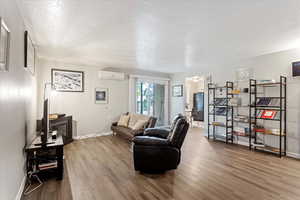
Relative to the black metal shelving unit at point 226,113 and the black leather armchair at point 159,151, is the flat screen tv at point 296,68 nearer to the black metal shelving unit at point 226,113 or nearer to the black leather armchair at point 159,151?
the black metal shelving unit at point 226,113

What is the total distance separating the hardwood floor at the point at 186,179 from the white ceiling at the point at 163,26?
8.09 feet

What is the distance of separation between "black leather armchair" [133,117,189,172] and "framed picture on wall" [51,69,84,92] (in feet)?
11.1

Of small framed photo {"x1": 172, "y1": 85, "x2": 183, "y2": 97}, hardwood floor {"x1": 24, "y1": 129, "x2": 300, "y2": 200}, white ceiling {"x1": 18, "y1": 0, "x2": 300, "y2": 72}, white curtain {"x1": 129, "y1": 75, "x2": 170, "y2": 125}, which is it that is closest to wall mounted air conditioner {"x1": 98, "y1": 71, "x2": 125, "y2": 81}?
white curtain {"x1": 129, "y1": 75, "x2": 170, "y2": 125}

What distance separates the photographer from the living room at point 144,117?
1980 mm

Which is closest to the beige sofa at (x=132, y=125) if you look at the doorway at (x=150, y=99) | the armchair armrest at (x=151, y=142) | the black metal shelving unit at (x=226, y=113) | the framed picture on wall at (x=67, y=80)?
the doorway at (x=150, y=99)

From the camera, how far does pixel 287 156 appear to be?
3.57 m

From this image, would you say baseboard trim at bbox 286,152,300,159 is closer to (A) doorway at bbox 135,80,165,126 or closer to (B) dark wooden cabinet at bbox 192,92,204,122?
(A) doorway at bbox 135,80,165,126

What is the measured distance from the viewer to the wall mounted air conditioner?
17.6 ft

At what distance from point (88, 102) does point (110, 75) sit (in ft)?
3.95

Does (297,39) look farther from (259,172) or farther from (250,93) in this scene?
(259,172)

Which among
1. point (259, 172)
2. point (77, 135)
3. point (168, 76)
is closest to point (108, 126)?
point (77, 135)

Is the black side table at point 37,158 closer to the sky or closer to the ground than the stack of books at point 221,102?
closer to the ground

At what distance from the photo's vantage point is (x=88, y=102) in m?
5.24

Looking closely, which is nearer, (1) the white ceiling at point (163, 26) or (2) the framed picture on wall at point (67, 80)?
(1) the white ceiling at point (163, 26)
